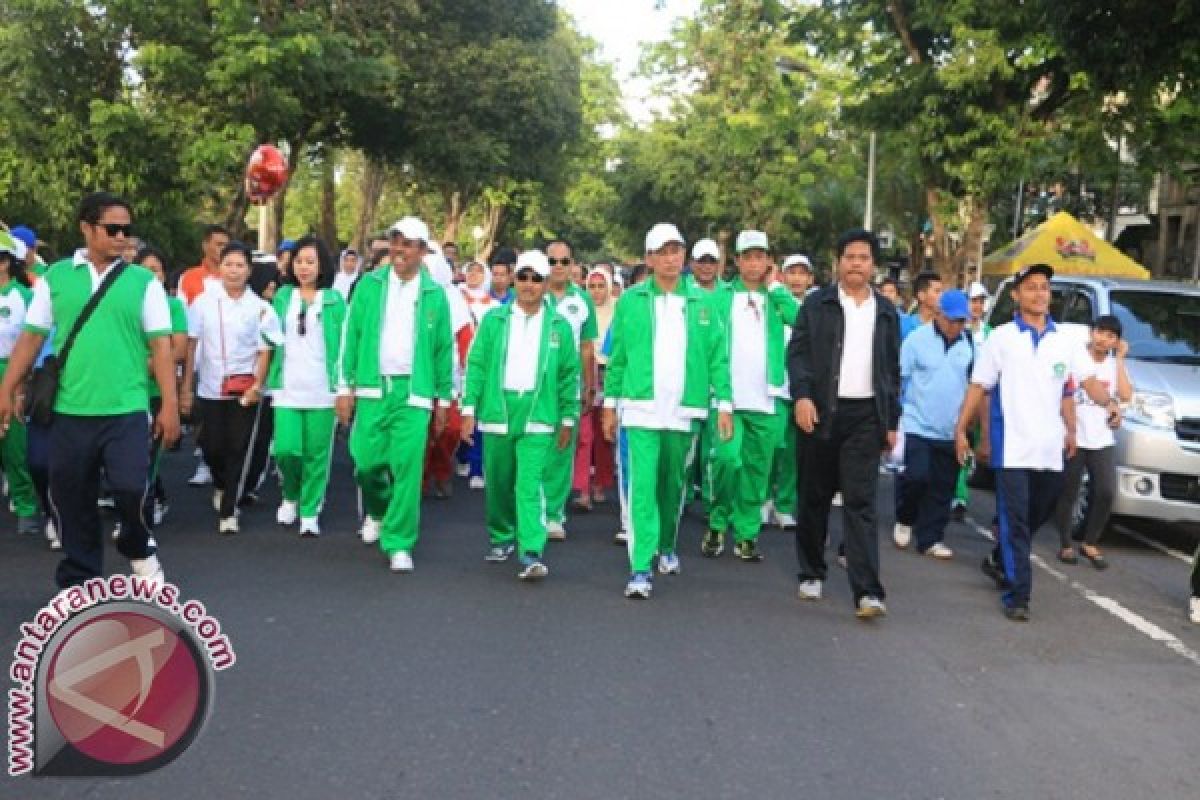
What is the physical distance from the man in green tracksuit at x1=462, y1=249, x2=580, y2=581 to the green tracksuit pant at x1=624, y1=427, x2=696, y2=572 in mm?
532

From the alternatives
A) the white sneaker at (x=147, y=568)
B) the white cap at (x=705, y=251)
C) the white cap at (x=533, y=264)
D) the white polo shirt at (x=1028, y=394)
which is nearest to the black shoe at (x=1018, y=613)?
the white polo shirt at (x=1028, y=394)

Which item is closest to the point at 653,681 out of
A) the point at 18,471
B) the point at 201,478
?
the point at 18,471

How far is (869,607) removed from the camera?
6836mm

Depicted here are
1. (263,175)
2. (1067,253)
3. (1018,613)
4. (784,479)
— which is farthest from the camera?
(1067,253)

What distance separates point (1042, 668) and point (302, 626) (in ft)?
11.7

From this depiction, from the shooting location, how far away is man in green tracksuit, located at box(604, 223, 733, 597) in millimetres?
7195

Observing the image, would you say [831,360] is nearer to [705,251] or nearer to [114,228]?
[705,251]

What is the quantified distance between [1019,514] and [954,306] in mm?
2288

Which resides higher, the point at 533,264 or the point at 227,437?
the point at 533,264

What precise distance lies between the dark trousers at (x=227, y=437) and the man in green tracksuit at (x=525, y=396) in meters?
1.94

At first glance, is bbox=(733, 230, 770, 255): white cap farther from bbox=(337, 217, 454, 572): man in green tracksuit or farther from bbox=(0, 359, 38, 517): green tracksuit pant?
bbox=(0, 359, 38, 517): green tracksuit pant

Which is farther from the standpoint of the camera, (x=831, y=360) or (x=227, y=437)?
(x=227, y=437)

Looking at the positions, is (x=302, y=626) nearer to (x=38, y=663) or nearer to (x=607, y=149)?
(x=38, y=663)
